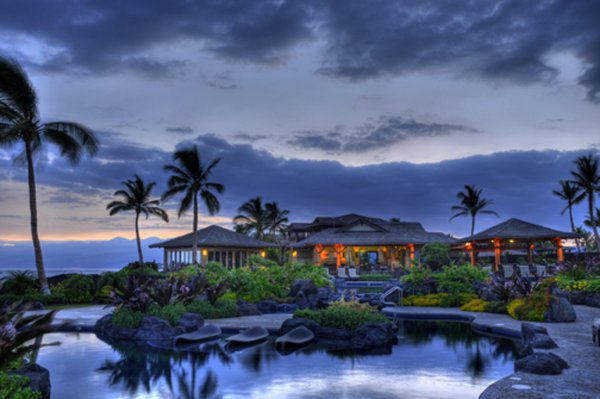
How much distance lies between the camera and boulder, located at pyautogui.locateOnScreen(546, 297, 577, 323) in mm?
13273

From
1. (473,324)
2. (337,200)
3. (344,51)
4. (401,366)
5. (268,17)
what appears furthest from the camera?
(337,200)

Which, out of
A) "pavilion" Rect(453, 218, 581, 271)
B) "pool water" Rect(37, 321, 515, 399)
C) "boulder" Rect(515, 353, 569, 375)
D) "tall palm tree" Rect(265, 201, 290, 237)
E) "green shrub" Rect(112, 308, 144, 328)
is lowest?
"pool water" Rect(37, 321, 515, 399)

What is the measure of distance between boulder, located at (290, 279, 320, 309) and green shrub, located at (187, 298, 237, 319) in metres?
3.14

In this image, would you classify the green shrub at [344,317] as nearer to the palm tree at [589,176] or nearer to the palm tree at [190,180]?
the palm tree at [190,180]

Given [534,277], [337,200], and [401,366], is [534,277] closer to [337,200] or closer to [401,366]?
[401,366]

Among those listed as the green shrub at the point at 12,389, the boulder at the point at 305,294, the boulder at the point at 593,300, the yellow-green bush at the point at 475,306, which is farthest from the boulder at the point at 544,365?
the boulder at the point at 305,294

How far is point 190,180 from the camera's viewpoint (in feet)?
113

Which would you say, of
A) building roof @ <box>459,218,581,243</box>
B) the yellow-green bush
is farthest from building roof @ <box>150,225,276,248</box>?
the yellow-green bush

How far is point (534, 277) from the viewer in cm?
2344

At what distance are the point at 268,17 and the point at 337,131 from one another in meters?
13.8

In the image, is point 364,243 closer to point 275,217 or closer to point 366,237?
point 366,237

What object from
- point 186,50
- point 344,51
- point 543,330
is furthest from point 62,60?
point 543,330

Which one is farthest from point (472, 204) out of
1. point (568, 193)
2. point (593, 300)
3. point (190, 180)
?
point (593, 300)

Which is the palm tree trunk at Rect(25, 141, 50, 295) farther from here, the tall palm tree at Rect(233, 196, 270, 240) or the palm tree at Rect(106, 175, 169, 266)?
the tall palm tree at Rect(233, 196, 270, 240)
